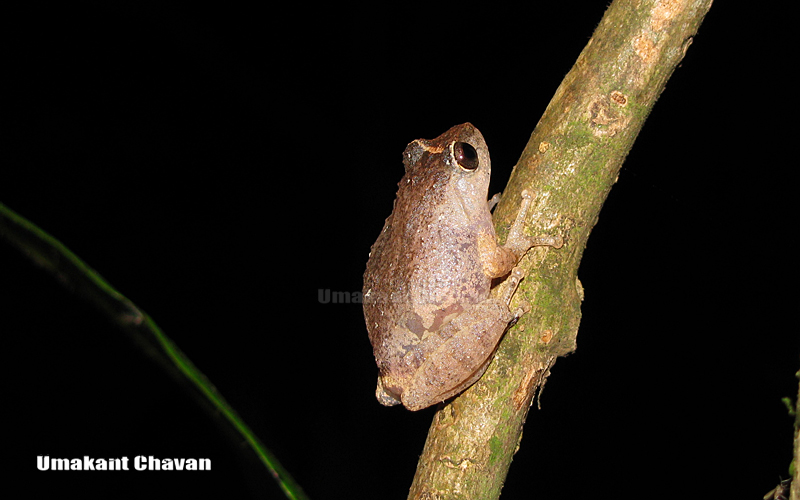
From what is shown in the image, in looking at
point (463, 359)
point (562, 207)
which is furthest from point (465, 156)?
point (463, 359)

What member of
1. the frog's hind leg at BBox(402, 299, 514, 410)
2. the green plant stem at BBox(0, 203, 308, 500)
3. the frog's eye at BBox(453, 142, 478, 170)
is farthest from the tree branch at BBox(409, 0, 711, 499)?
the green plant stem at BBox(0, 203, 308, 500)

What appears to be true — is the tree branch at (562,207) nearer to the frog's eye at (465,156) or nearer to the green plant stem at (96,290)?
the frog's eye at (465,156)

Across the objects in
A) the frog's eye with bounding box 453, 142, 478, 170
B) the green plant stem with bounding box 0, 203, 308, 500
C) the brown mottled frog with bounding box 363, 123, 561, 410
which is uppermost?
the frog's eye with bounding box 453, 142, 478, 170

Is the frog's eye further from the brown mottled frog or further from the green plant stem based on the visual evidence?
the green plant stem

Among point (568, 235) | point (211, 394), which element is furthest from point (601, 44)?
point (211, 394)

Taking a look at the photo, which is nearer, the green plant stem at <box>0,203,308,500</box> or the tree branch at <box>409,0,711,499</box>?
the green plant stem at <box>0,203,308,500</box>

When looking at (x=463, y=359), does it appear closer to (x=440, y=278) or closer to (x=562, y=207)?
(x=440, y=278)

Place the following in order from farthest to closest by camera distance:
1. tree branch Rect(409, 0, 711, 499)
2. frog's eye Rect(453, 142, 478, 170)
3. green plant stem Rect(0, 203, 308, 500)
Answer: frog's eye Rect(453, 142, 478, 170), tree branch Rect(409, 0, 711, 499), green plant stem Rect(0, 203, 308, 500)

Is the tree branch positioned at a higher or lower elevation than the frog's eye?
lower
